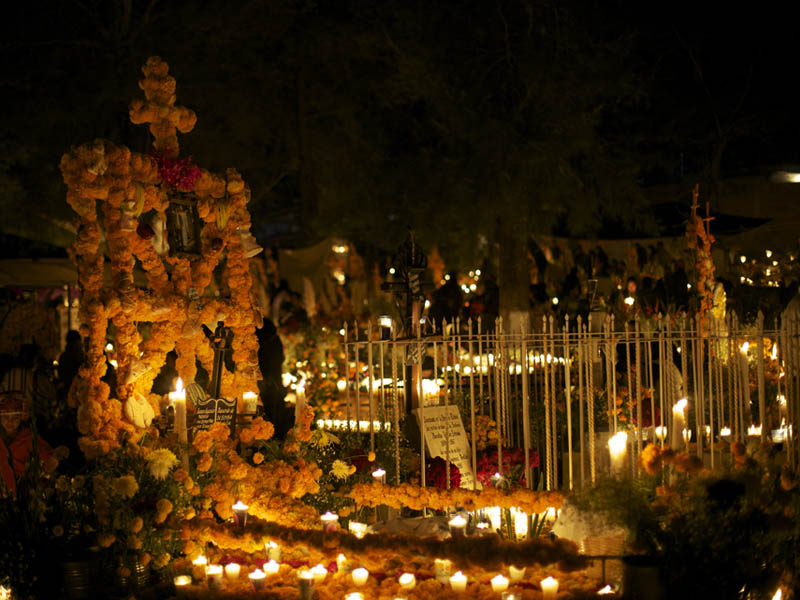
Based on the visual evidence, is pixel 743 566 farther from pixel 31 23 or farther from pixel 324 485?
pixel 31 23

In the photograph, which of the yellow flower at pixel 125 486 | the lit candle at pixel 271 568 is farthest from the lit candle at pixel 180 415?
the lit candle at pixel 271 568

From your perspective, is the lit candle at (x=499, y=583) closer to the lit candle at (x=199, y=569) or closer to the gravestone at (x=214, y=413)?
the lit candle at (x=199, y=569)

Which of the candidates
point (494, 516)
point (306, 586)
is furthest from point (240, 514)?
point (494, 516)

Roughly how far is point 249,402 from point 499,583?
9.58 ft

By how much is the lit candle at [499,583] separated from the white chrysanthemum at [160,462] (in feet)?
7.16

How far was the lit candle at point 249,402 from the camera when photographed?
768cm

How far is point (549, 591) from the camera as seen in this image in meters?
5.35

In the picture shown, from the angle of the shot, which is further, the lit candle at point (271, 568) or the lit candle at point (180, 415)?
the lit candle at point (180, 415)

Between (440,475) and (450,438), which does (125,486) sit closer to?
(440,475)

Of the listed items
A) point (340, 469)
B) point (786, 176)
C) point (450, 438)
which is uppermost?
point (786, 176)

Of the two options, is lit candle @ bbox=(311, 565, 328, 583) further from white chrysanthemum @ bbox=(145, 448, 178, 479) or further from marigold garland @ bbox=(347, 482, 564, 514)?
marigold garland @ bbox=(347, 482, 564, 514)

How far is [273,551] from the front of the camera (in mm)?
6234

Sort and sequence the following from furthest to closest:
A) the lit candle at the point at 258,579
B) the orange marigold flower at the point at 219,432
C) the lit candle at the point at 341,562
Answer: the orange marigold flower at the point at 219,432 → the lit candle at the point at 341,562 → the lit candle at the point at 258,579

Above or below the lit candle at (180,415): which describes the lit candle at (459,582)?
below
